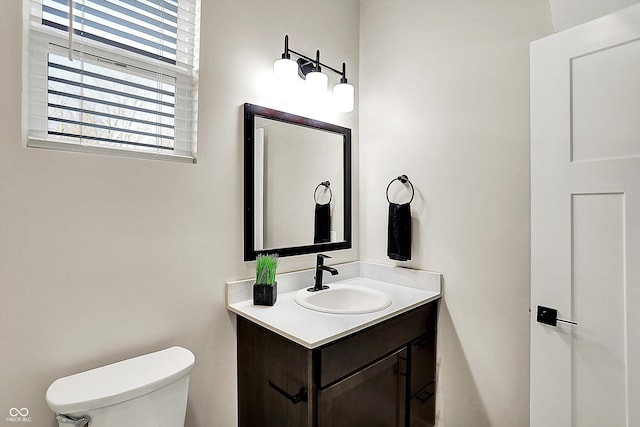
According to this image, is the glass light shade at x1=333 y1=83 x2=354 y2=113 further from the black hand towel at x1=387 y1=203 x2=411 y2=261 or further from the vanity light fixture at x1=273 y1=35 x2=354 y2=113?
the black hand towel at x1=387 y1=203 x2=411 y2=261

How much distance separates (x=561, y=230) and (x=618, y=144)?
0.34 metres

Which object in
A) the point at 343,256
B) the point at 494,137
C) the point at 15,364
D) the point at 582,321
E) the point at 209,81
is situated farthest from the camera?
the point at 343,256

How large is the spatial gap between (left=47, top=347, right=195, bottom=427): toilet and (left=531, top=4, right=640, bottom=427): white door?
4.49ft

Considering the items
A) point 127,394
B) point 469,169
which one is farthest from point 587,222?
point 127,394

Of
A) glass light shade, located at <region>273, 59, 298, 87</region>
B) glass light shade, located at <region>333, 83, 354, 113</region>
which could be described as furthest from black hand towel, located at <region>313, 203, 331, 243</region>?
glass light shade, located at <region>273, 59, 298, 87</region>

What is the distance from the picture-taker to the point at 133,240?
1223mm

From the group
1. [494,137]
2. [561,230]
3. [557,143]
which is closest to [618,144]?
[557,143]

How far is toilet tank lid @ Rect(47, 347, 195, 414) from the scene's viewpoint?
92 cm

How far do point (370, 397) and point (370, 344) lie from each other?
0.22m

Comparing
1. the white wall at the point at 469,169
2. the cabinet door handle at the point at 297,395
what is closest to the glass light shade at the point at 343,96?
the white wall at the point at 469,169

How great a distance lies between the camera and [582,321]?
1.13 meters

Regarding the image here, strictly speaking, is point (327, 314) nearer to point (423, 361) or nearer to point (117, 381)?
point (423, 361)

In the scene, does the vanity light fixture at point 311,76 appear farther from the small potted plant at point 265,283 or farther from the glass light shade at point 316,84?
the small potted plant at point 265,283

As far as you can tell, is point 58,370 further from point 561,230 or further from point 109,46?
point 561,230
